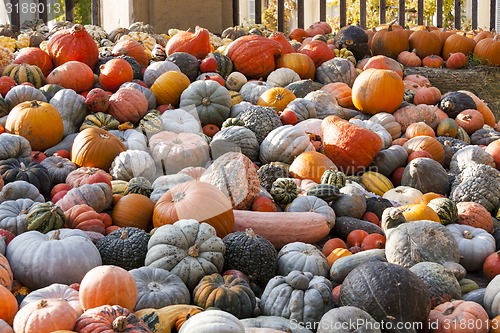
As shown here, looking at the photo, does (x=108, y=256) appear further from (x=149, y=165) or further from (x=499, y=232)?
(x=499, y=232)

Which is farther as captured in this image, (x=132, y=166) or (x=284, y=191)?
(x=132, y=166)

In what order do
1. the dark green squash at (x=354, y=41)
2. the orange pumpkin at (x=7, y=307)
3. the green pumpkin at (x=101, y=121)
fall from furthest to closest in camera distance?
the dark green squash at (x=354, y=41) < the green pumpkin at (x=101, y=121) < the orange pumpkin at (x=7, y=307)

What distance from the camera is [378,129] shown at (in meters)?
6.78

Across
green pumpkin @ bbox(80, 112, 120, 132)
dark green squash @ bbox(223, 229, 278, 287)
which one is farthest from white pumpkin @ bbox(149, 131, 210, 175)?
dark green squash @ bbox(223, 229, 278, 287)

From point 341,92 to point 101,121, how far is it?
2.62 metres

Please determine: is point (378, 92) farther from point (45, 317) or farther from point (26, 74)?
point (45, 317)

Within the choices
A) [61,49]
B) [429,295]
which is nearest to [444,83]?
[61,49]

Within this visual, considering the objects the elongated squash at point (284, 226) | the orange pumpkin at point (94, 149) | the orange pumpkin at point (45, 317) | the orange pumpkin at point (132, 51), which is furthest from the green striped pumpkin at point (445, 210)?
the orange pumpkin at point (132, 51)

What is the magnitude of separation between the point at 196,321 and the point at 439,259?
1.87 metres

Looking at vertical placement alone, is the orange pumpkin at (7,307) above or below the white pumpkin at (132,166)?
below

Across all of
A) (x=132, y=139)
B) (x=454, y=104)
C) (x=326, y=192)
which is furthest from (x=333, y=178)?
(x=454, y=104)

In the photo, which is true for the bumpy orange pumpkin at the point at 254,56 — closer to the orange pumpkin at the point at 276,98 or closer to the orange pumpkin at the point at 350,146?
the orange pumpkin at the point at 276,98

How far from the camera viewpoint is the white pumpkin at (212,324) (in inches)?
126

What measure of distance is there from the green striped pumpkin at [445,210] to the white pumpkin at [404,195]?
36cm
